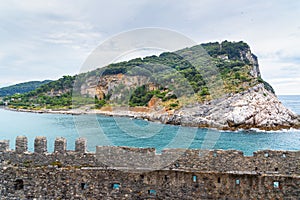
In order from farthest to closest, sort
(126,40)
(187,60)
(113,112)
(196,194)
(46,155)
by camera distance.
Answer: (113,112)
(187,60)
(126,40)
(46,155)
(196,194)

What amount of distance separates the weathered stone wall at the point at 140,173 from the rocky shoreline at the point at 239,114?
50428 mm

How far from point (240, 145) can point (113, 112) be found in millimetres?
52262

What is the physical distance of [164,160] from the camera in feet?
35.2

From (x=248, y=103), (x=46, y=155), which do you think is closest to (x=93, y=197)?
(x=46, y=155)

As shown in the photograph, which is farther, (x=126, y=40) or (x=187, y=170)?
(x=126, y=40)

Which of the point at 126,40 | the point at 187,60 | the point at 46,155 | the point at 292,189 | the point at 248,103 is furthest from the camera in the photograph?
the point at 187,60

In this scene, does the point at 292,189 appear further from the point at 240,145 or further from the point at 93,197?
the point at 240,145

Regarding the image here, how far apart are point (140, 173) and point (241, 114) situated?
55848 mm

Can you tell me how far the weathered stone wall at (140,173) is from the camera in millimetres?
10125

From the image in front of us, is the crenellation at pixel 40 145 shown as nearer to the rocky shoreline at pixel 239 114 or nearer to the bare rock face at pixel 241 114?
the rocky shoreline at pixel 239 114

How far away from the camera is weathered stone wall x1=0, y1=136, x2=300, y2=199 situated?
399 inches

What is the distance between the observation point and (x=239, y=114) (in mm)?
62719

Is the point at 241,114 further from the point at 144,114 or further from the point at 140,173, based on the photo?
the point at 140,173

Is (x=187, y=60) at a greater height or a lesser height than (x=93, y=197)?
greater
